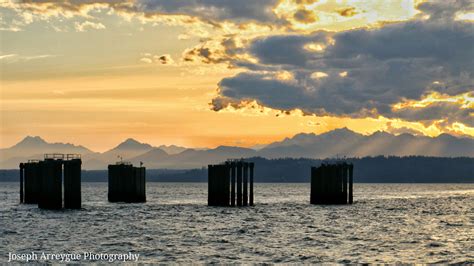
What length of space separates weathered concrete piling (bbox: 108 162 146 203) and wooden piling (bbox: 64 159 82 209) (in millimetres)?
16577

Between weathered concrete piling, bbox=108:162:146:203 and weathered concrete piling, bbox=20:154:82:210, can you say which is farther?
weathered concrete piling, bbox=108:162:146:203

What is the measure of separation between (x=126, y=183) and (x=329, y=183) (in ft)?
94.2

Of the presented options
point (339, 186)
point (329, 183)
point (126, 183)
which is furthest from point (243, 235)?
point (126, 183)

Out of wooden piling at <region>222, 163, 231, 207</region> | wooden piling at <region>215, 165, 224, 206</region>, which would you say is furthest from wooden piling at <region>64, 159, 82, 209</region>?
wooden piling at <region>222, 163, 231, 207</region>

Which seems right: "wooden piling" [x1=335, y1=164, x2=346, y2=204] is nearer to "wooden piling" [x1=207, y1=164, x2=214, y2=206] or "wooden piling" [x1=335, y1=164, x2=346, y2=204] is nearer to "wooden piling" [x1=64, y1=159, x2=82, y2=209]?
"wooden piling" [x1=207, y1=164, x2=214, y2=206]

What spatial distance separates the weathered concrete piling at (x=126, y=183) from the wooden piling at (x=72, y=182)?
54.4ft

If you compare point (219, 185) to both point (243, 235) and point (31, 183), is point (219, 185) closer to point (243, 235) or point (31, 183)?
point (31, 183)

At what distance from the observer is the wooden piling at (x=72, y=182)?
8119 cm

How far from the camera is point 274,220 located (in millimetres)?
79125

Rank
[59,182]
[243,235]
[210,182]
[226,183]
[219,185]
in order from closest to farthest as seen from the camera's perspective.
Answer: [243,235]
[59,182]
[226,183]
[219,185]
[210,182]

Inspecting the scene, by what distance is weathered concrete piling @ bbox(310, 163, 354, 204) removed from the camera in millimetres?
99375

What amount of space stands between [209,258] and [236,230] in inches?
716

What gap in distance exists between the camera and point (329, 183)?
336ft

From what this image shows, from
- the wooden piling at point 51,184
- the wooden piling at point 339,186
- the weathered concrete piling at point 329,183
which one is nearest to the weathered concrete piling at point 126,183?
the wooden piling at point 51,184
